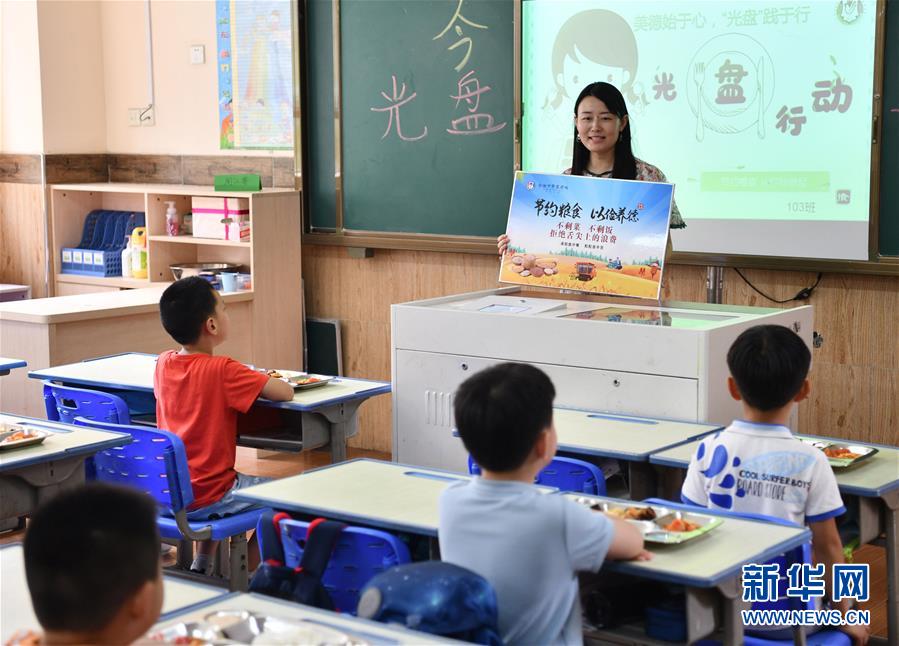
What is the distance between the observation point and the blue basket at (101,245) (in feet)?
22.3

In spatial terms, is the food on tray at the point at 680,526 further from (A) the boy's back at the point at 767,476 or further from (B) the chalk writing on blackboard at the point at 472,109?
(B) the chalk writing on blackboard at the point at 472,109

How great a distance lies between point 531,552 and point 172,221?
4.94 m

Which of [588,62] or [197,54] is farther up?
[197,54]

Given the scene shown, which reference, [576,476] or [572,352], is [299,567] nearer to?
[576,476]

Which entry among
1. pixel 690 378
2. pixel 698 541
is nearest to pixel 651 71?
pixel 690 378

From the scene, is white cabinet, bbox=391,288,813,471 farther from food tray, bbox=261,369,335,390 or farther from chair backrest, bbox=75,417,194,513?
chair backrest, bbox=75,417,194,513

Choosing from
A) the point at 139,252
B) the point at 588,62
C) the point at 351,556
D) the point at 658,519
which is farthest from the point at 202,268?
the point at 658,519

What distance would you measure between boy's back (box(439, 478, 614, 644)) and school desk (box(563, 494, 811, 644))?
103 millimetres

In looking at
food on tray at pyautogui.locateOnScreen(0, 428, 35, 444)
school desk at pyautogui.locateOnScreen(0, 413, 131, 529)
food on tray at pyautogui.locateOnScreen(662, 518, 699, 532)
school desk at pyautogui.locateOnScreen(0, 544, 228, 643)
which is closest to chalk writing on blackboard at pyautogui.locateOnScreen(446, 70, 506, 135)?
school desk at pyautogui.locateOnScreen(0, 413, 131, 529)

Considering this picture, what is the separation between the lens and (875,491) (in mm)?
2773

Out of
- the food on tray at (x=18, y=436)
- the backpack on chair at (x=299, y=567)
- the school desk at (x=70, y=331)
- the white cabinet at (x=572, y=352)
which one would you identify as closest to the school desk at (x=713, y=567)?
the backpack on chair at (x=299, y=567)

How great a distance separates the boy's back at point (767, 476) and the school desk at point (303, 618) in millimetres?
1027

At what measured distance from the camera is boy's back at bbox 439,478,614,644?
2.03 meters

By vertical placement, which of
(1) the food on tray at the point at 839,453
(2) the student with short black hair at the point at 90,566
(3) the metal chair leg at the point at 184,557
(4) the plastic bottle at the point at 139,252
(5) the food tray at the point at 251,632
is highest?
(4) the plastic bottle at the point at 139,252
